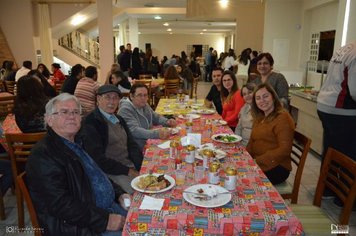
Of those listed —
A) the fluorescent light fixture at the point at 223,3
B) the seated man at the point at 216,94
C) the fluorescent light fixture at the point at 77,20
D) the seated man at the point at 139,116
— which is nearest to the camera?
the seated man at the point at 139,116

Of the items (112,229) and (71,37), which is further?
(71,37)

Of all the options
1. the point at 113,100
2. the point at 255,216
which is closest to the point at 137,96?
the point at 113,100

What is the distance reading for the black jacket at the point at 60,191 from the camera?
134cm

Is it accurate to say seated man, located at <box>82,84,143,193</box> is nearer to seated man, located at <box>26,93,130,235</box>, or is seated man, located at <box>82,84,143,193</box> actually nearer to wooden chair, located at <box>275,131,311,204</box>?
seated man, located at <box>26,93,130,235</box>

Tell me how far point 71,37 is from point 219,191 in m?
10.5

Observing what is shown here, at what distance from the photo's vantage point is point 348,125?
249 cm

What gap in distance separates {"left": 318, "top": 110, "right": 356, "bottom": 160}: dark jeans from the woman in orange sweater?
3.02ft

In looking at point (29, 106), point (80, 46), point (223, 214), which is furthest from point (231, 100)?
point (80, 46)

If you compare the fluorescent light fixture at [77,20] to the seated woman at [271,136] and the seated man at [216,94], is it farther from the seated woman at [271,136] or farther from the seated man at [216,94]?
the seated woman at [271,136]

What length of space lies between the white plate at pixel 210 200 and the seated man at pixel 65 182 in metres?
0.39

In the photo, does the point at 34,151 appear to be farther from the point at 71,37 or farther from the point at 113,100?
the point at 71,37

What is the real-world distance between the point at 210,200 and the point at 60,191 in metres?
0.67

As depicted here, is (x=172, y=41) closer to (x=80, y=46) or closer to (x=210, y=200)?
(x=80, y=46)

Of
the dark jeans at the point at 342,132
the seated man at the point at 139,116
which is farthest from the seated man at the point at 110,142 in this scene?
the dark jeans at the point at 342,132
